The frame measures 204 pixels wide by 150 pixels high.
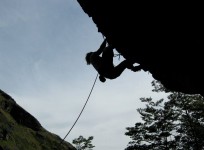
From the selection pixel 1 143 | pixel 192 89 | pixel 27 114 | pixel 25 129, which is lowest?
pixel 192 89

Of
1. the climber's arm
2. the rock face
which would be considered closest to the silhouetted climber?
the climber's arm

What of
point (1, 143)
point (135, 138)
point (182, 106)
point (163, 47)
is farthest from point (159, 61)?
point (1, 143)

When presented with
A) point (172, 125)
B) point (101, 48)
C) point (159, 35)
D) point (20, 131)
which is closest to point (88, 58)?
point (101, 48)

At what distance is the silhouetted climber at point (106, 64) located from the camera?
7239 millimetres

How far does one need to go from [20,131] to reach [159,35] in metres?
55.6

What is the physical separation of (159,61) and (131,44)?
601 millimetres

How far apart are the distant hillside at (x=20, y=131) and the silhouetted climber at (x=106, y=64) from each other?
4101 centimetres

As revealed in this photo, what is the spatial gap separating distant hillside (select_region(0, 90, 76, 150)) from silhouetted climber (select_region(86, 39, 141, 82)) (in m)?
41.0

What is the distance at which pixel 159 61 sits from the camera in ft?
20.5

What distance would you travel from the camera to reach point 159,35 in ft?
18.2

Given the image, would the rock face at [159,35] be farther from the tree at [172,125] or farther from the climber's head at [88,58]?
the tree at [172,125]

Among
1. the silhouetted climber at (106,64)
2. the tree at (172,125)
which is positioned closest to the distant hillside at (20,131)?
the tree at (172,125)

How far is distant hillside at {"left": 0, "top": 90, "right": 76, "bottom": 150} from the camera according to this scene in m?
50.8

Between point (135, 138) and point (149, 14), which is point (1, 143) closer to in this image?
point (135, 138)
